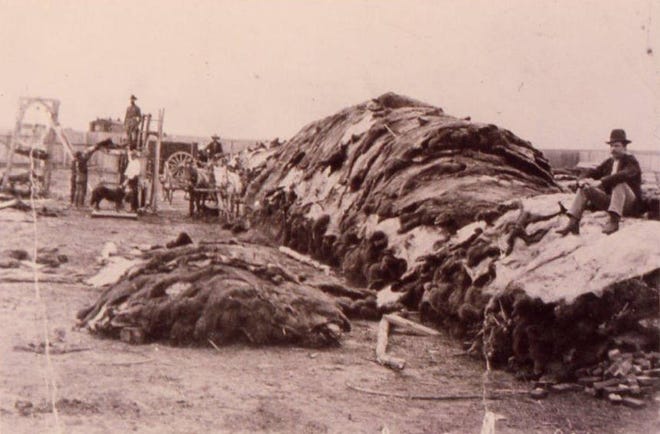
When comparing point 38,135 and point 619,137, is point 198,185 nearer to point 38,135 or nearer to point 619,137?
point 38,135

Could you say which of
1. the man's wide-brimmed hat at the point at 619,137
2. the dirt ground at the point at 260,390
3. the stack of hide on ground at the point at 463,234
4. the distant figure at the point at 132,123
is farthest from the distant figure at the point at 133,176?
the man's wide-brimmed hat at the point at 619,137

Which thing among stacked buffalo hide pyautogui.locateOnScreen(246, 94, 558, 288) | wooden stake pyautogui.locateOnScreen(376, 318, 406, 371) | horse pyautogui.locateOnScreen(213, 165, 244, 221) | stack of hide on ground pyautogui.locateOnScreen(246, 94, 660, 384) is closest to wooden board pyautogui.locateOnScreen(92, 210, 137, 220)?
horse pyautogui.locateOnScreen(213, 165, 244, 221)

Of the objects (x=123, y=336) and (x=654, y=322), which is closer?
(x=654, y=322)

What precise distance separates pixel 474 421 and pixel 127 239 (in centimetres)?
972

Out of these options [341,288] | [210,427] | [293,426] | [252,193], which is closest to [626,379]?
[293,426]

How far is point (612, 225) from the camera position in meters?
6.94

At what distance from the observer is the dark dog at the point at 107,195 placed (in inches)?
704

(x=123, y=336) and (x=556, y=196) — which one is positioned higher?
(x=556, y=196)

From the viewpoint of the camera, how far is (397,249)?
10.1 metres

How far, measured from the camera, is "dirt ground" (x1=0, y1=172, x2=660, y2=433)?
501 centimetres

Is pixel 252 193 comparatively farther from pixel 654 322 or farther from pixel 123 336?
pixel 654 322

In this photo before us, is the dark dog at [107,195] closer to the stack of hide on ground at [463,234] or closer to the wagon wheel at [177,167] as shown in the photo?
the stack of hide on ground at [463,234]

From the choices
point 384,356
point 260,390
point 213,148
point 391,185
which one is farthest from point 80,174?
point 260,390

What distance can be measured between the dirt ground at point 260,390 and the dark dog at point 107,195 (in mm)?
10308
